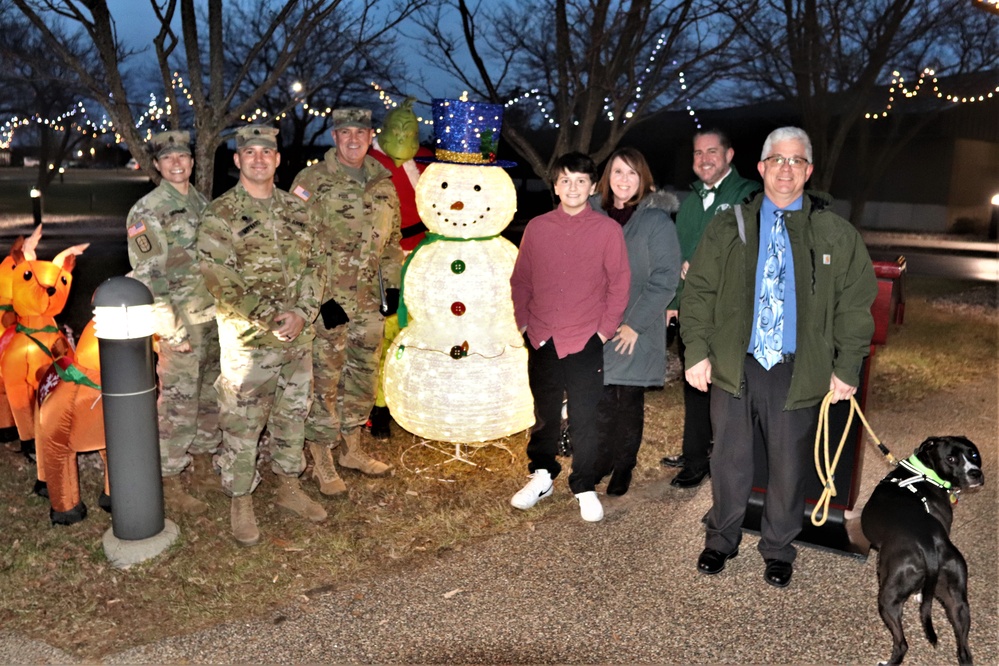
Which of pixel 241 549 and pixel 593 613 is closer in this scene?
pixel 593 613

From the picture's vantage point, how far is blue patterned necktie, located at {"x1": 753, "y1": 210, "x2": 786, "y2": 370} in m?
3.92

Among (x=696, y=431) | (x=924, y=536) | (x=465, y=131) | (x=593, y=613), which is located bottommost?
(x=593, y=613)

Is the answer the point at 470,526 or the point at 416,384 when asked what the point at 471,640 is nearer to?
the point at 470,526

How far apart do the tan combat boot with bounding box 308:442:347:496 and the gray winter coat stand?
1.65 meters

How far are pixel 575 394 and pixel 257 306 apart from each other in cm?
173

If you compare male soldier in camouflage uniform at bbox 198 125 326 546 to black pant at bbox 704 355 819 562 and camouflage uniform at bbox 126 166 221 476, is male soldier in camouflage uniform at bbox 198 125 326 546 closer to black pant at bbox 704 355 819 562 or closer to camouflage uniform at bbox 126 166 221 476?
camouflage uniform at bbox 126 166 221 476

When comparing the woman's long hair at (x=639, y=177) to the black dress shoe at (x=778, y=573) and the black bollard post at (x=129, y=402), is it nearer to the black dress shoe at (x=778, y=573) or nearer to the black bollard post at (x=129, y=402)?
the black dress shoe at (x=778, y=573)

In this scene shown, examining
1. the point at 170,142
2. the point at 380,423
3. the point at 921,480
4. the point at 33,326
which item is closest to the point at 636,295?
the point at 921,480

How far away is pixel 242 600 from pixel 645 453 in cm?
303

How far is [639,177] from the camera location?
4.89m

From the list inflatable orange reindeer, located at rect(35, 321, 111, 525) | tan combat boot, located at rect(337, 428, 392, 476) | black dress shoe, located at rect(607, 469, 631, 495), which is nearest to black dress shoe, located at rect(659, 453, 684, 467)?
black dress shoe, located at rect(607, 469, 631, 495)

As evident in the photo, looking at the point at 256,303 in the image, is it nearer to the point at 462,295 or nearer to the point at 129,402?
the point at 129,402

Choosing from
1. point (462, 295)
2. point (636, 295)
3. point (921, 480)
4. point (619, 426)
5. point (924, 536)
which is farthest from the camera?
point (619, 426)

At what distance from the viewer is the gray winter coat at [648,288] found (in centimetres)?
478
